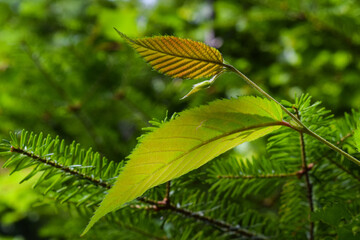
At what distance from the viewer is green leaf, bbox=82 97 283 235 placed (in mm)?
298

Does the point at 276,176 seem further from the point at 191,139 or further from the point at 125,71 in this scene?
the point at 125,71

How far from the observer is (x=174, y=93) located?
1.47 metres

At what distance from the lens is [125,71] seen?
3.86ft

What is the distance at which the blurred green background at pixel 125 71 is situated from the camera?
108cm

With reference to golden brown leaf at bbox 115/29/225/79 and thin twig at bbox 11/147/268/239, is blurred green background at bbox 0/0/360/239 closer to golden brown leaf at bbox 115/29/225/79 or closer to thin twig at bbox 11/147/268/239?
thin twig at bbox 11/147/268/239

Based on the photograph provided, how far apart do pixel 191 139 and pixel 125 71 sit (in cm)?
91

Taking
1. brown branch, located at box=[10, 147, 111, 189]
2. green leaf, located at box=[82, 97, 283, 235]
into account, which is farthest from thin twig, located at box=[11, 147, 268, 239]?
green leaf, located at box=[82, 97, 283, 235]

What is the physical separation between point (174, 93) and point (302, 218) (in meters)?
1.03

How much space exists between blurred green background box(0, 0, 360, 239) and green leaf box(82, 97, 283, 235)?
0.69m

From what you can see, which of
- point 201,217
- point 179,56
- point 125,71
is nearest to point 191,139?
point 179,56

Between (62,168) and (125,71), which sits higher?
(125,71)

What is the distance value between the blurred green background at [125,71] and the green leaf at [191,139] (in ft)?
2.26

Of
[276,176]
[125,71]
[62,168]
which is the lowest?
[62,168]

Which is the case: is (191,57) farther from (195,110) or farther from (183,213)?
(183,213)
